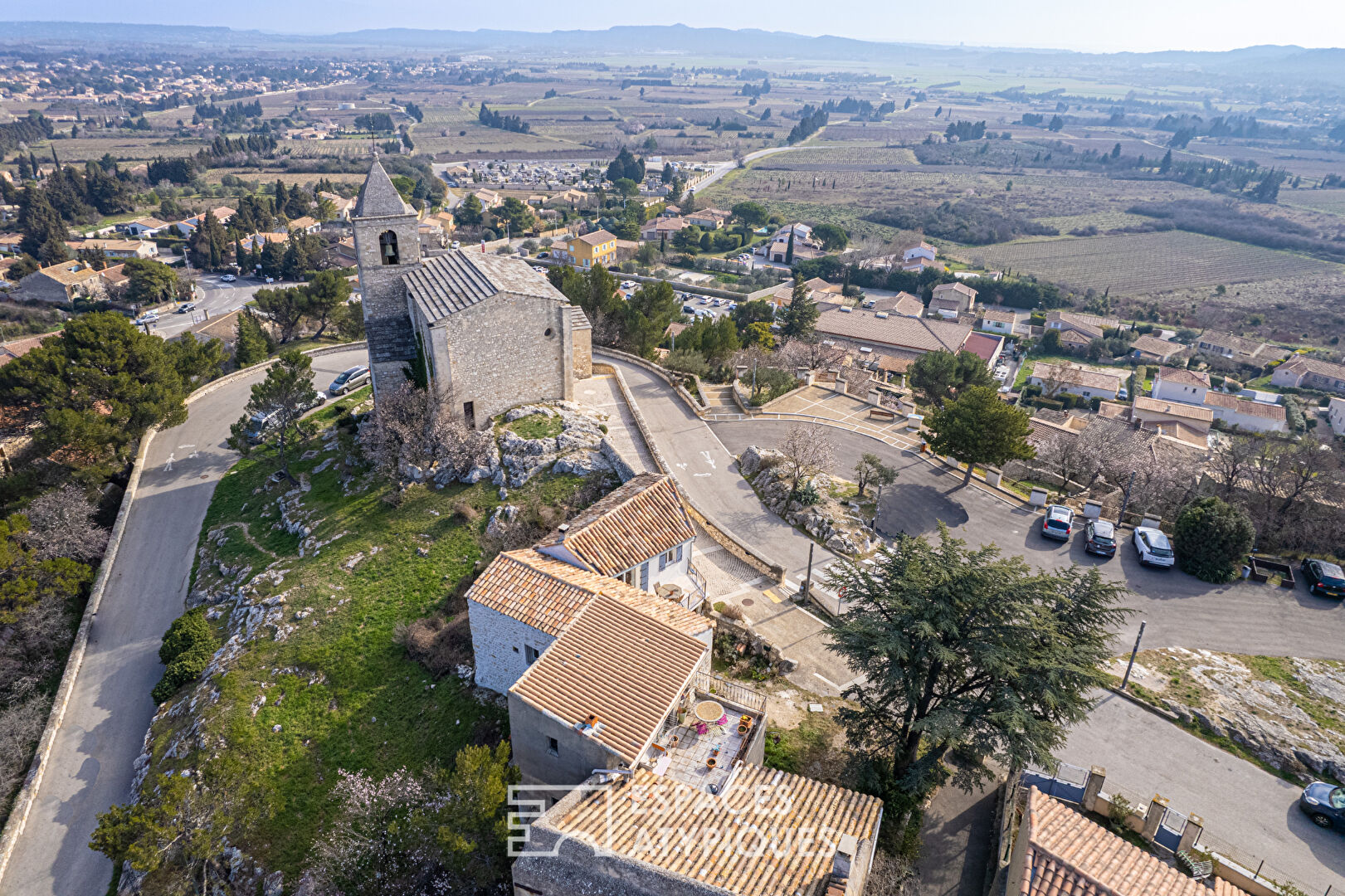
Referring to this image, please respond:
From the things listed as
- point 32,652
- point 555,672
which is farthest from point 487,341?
point 32,652

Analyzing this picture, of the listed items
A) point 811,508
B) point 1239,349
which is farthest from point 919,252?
point 811,508

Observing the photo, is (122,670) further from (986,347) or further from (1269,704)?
(986,347)

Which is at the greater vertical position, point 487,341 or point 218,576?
point 487,341

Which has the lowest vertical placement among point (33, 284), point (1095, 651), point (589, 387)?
point (33, 284)

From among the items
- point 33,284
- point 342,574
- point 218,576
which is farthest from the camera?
point 33,284

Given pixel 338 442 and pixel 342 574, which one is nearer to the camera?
pixel 342 574

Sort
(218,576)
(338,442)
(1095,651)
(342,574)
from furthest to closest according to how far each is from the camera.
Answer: (338,442)
(218,576)
(342,574)
(1095,651)

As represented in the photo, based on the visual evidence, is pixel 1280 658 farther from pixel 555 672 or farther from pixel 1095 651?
pixel 555 672

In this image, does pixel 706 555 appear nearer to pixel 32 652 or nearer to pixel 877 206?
pixel 32 652

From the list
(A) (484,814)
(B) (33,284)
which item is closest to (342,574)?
(A) (484,814)
